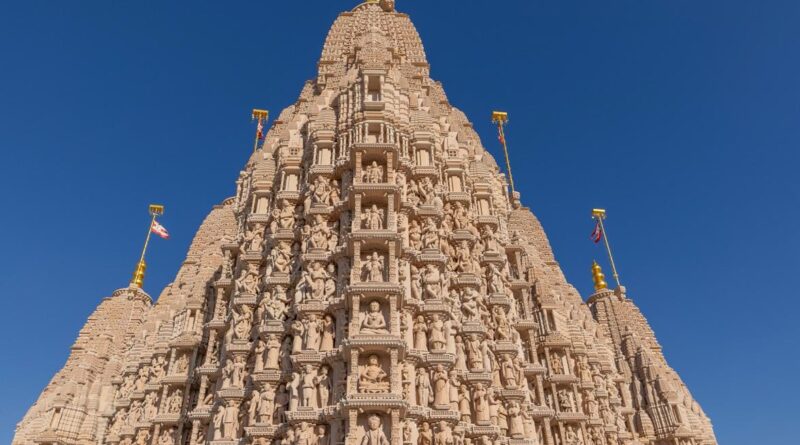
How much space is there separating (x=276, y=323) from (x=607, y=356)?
2609 cm

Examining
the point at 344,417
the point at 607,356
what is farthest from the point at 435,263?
the point at 607,356

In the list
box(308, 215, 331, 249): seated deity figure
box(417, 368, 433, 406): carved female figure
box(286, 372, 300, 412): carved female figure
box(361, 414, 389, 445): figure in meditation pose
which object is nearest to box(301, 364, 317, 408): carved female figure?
box(286, 372, 300, 412): carved female figure

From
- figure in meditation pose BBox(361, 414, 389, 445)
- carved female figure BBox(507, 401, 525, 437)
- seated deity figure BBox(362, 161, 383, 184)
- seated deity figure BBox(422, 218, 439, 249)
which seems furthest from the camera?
carved female figure BBox(507, 401, 525, 437)

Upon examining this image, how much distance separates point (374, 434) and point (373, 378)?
1567 mm

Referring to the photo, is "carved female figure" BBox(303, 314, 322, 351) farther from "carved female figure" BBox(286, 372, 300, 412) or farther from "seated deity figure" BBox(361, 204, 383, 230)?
"seated deity figure" BBox(361, 204, 383, 230)

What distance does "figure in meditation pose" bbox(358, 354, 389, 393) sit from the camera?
15.5 meters

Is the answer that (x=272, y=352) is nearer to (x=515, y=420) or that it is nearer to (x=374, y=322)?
(x=374, y=322)

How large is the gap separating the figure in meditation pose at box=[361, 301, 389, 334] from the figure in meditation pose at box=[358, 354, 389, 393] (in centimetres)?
75

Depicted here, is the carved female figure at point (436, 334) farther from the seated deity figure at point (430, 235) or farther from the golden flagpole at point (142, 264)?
the golden flagpole at point (142, 264)

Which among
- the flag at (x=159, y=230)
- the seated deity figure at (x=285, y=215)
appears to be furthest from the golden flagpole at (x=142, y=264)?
the seated deity figure at (x=285, y=215)

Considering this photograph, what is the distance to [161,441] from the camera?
76.6 ft

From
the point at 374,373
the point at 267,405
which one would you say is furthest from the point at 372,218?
the point at 267,405

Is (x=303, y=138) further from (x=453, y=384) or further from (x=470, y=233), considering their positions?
(x=453, y=384)

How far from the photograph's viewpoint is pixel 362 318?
54.8 ft
